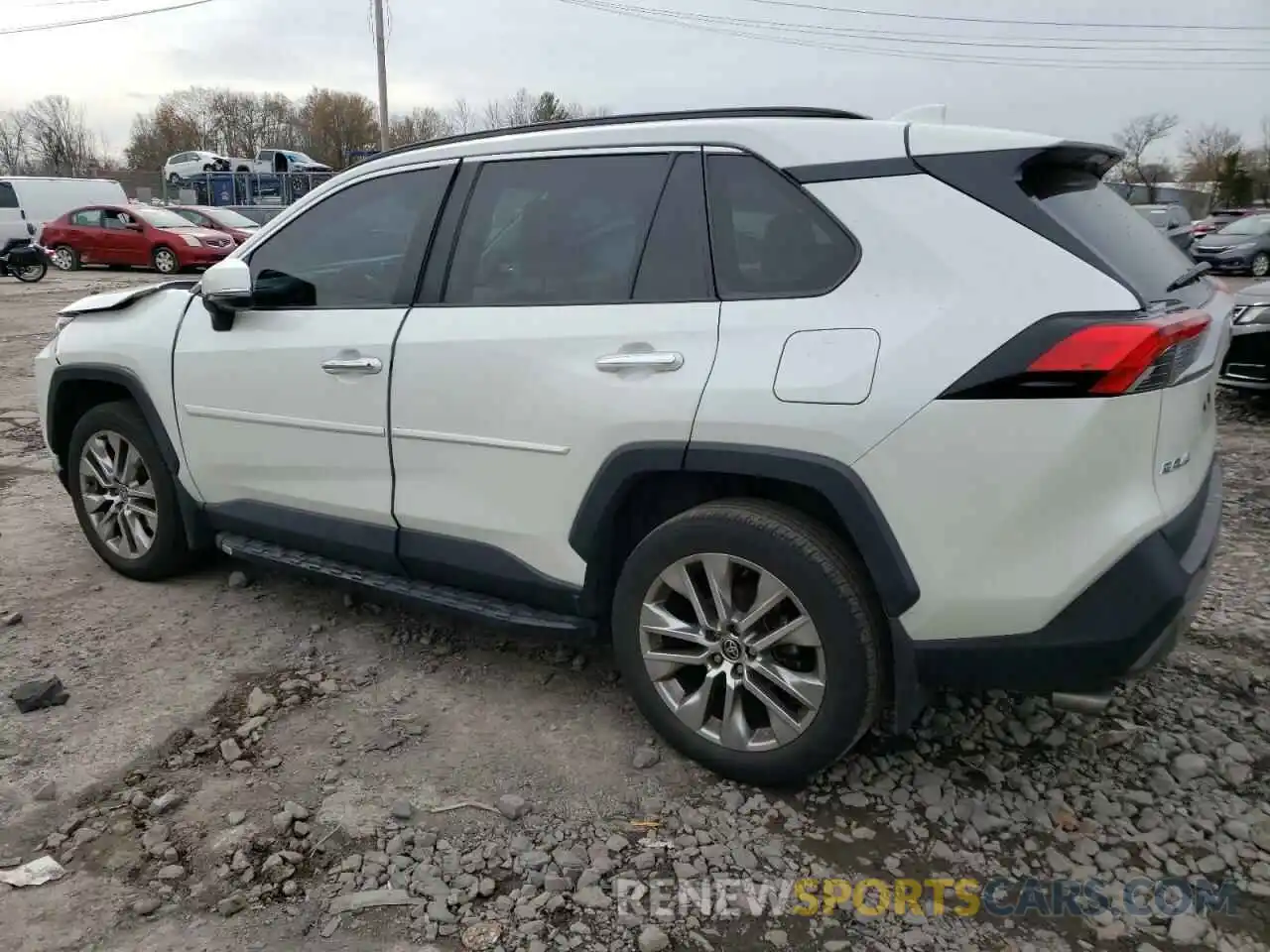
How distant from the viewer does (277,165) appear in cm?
3766

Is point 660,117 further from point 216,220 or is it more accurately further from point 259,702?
point 216,220

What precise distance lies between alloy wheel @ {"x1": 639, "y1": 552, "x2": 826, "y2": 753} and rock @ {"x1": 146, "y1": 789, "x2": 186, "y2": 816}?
137 centimetres

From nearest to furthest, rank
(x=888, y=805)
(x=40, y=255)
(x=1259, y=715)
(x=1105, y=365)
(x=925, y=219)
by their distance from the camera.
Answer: (x=1105, y=365)
(x=925, y=219)
(x=888, y=805)
(x=1259, y=715)
(x=40, y=255)

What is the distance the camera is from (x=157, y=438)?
12.8 feet

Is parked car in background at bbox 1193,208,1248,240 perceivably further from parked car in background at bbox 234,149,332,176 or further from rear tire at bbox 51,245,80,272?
parked car in background at bbox 234,149,332,176

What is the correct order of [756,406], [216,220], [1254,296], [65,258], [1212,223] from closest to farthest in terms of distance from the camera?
[756,406], [1254,296], [65,258], [216,220], [1212,223]

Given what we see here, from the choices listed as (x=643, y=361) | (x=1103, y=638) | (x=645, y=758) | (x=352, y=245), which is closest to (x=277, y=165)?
(x=352, y=245)

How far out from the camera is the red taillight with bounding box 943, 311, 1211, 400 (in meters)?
2.09

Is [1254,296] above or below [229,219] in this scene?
below

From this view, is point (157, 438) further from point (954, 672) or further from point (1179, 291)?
point (1179, 291)

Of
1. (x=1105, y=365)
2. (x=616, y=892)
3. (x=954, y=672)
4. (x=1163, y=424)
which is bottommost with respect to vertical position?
(x=616, y=892)

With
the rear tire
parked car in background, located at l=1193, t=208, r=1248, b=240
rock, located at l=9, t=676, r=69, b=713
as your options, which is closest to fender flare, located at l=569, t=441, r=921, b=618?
rock, located at l=9, t=676, r=69, b=713

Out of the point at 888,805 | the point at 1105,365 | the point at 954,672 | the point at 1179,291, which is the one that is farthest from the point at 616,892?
the point at 1179,291

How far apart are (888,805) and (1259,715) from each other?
133 centimetres
